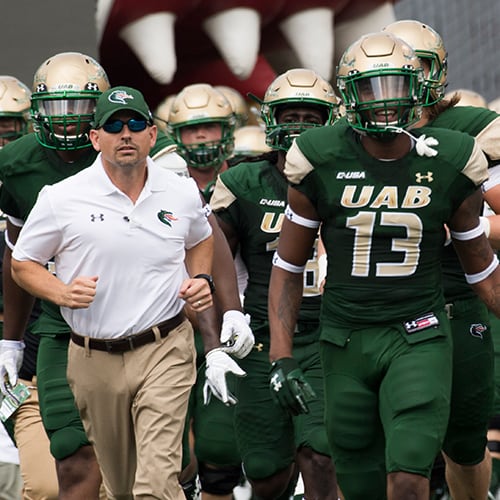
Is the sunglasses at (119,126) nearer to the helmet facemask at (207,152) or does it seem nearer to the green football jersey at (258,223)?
the green football jersey at (258,223)

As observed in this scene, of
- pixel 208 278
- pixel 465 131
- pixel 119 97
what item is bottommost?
pixel 208 278

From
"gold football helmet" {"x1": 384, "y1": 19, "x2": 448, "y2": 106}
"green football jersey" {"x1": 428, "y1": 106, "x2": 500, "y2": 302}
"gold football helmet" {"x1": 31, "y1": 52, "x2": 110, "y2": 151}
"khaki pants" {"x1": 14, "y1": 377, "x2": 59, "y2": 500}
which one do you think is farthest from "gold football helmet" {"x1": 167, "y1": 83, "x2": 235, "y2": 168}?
"green football jersey" {"x1": 428, "y1": 106, "x2": 500, "y2": 302}

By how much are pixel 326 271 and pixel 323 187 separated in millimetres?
392

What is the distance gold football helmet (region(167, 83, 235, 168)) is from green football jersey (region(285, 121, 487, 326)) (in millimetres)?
2947

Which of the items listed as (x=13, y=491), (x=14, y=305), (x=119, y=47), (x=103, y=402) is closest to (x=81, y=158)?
(x=14, y=305)

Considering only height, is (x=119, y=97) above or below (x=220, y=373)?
above

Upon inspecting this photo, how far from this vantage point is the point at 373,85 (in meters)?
5.93

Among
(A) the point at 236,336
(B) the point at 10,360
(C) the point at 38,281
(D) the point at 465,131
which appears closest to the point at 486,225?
(D) the point at 465,131

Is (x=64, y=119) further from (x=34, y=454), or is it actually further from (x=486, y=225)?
(x=486, y=225)

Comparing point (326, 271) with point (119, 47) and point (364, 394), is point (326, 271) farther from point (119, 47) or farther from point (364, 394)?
point (119, 47)

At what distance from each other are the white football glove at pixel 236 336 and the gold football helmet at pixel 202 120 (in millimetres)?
2412

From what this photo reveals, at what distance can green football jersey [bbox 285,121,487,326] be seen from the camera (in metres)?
5.84

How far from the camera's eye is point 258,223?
280 inches

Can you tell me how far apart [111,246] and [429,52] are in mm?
1676
